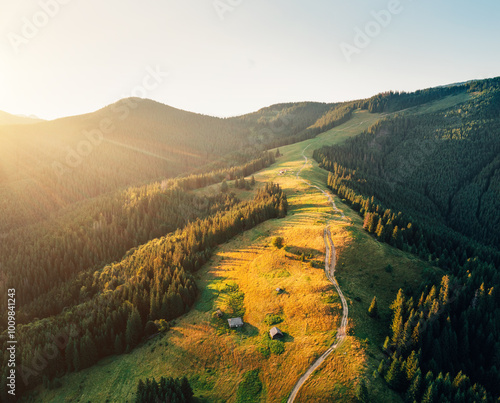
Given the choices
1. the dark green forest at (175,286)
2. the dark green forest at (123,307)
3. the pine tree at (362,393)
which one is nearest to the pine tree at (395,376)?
the dark green forest at (175,286)

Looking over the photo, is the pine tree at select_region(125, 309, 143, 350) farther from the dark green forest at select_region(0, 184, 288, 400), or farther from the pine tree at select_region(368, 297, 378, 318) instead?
the pine tree at select_region(368, 297, 378, 318)

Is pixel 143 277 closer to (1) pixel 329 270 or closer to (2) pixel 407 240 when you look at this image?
(1) pixel 329 270

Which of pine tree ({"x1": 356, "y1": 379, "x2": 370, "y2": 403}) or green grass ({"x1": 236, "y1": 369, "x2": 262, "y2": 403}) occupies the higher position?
pine tree ({"x1": 356, "y1": 379, "x2": 370, "y2": 403})

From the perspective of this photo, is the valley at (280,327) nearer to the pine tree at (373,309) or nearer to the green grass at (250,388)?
the green grass at (250,388)

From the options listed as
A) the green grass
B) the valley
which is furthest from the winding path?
the green grass

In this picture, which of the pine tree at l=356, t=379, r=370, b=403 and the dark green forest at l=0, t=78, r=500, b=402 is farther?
the dark green forest at l=0, t=78, r=500, b=402

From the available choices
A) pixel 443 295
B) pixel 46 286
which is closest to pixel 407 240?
pixel 443 295

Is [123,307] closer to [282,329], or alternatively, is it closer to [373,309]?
[282,329]

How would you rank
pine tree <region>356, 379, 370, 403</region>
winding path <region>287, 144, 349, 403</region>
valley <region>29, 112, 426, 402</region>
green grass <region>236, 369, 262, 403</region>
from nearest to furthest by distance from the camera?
pine tree <region>356, 379, 370, 403</region> → winding path <region>287, 144, 349, 403</region> → green grass <region>236, 369, 262, 403</region> → valley <region>29, 112, 426, 402</region>
